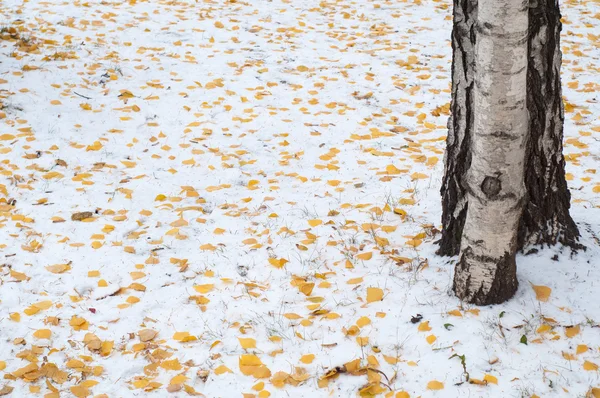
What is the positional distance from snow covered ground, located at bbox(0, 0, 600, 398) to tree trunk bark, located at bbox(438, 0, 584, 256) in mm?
172

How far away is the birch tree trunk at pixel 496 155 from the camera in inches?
90.4

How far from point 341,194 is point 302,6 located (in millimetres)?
5151

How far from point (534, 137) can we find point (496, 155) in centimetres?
48

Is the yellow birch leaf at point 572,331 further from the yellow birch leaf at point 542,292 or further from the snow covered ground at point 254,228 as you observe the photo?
the yellow birch leaf at point 542,292

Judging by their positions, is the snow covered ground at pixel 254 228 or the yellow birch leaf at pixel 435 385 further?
the snow covered ground at pixel 254 228

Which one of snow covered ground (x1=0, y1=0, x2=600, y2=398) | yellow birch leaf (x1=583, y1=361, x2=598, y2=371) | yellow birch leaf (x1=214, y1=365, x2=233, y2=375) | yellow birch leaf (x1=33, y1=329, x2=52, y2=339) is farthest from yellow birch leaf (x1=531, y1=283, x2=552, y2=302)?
yellow birch leaf (x1=33, y1=329, x2=52, y2=339)

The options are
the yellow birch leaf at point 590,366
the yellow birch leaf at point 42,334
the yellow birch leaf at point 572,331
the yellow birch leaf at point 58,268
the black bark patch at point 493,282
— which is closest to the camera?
the yellow birch leaf at point 590,366

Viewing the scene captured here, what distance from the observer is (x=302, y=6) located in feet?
27.6

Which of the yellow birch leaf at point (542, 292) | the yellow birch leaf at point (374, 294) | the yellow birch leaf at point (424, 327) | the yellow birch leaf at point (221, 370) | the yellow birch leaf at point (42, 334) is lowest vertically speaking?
the yellow birch leaf at point (221, 370)

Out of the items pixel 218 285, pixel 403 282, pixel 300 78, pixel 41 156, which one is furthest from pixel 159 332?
pixel 300 78

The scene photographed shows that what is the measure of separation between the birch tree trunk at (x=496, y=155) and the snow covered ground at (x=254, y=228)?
0.20 meters

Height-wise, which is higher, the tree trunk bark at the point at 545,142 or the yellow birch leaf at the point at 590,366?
the tree trunk bark at the point at 545,142

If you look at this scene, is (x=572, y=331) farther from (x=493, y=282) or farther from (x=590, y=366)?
(x=493, y=282)

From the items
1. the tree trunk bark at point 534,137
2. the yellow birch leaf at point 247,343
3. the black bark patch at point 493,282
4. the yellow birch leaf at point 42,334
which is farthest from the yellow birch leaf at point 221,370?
the tree trunk bark at point 534,137
